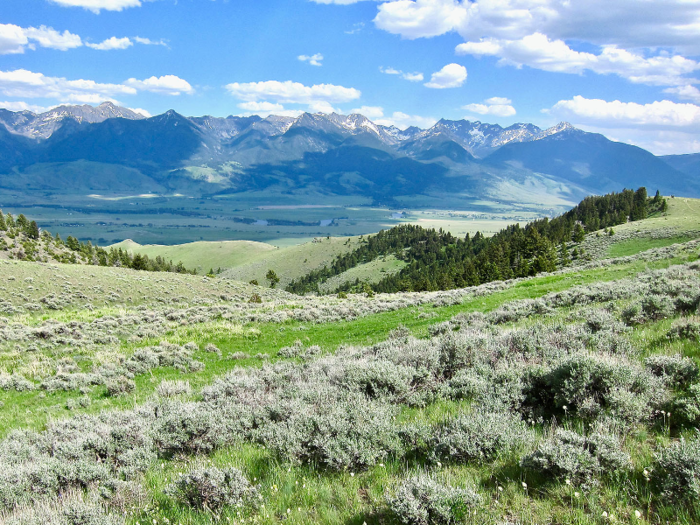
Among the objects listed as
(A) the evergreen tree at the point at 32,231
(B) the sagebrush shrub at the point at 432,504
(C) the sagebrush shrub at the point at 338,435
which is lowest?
(C) the sagebrush shrub at the point at 338,435

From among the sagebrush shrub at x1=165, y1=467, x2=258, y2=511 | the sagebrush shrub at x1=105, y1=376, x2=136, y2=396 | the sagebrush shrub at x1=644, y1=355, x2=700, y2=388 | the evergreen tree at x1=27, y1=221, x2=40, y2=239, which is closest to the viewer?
the sagebrush shrub at x1=165, y1=467, x2=258, y2=511

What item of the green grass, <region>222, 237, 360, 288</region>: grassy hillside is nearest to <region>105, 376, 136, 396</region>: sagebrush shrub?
the green grass

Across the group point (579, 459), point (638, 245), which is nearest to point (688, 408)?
point (579, 459)

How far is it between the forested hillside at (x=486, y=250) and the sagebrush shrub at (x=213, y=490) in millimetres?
72304

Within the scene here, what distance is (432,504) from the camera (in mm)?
3908

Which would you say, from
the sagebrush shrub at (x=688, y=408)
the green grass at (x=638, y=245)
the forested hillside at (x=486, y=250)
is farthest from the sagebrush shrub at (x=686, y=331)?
the green grass at (x=638, y=245)

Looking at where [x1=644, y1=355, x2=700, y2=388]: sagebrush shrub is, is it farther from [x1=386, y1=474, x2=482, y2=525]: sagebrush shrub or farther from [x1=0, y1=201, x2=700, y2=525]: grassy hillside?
[x1=386, y1=474, x2=482, y2=525]: sagebrush shrub

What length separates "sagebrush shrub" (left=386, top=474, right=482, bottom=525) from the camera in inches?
152

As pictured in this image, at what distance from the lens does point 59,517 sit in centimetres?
461

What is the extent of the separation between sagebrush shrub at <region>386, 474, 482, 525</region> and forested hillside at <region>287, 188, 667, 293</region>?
72.0 meters

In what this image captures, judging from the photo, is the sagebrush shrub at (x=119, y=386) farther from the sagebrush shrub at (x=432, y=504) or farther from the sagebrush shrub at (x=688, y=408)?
the sagebrush shrub at (x=688, y=408)

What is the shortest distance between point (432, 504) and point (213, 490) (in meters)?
2.88

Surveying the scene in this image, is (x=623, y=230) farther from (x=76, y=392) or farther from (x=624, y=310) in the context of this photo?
(x=76, y=392)

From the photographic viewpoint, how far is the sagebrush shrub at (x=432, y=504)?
3.86 metres
